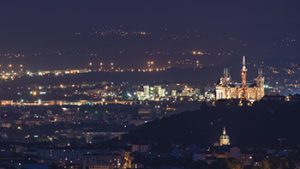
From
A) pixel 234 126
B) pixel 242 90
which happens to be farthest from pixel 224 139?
pixel 242 90

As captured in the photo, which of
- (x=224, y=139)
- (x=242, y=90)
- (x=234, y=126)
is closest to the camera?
(x=224, y=139)

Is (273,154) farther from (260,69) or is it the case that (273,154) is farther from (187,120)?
(260,69)

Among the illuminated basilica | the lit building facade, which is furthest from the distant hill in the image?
the illuminated basilica

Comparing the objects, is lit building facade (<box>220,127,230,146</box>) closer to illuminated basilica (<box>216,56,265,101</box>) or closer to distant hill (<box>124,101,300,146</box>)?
distant hill (<box>124,101,300,146</box>)

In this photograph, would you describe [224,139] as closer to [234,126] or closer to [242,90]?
[234,126]

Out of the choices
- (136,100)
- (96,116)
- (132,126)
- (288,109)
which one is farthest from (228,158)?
(136,100)

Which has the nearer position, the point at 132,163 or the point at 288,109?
the point at 132,163
